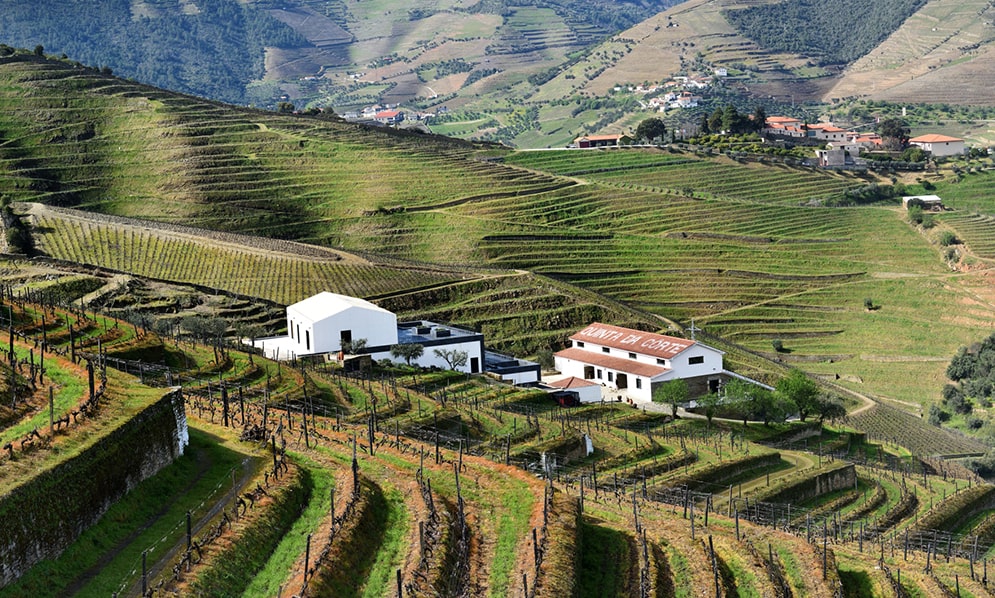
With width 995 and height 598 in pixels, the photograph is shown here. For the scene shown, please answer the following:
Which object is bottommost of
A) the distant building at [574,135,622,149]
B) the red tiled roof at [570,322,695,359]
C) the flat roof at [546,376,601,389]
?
the flat roof at [546,376,601,389]

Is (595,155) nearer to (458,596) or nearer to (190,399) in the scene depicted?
(190,399)

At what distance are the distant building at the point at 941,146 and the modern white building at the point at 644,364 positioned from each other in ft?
291

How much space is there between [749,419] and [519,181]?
56.0 meters

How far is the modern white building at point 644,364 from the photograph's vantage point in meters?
61.7

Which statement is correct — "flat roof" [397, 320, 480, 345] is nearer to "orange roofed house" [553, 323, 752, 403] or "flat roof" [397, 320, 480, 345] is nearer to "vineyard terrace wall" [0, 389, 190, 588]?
"orange roofed house" [553, 323, 752, 403]

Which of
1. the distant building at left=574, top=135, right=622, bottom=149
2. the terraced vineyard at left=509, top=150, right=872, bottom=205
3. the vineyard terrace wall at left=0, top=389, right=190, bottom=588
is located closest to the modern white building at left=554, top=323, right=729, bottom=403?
the vineyard terrace wall at left=0, top=389, right=190, bottom=588

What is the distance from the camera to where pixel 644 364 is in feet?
206

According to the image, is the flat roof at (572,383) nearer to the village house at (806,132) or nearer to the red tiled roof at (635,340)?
the red tiled roof at (635,340)

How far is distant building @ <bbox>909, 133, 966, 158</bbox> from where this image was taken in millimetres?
143750

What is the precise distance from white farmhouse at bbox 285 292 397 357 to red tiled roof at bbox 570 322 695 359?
1154cm

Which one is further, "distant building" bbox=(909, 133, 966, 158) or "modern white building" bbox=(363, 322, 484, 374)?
"distant building" bbox=(909, 133, 966, 158)

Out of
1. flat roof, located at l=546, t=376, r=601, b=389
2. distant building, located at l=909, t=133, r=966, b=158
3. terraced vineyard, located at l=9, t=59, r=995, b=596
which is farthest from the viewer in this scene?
distant building, located at l=909, t=133, r=966, b=158

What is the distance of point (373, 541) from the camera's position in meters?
24.9

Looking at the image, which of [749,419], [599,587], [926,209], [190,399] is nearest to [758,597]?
[599,587]
